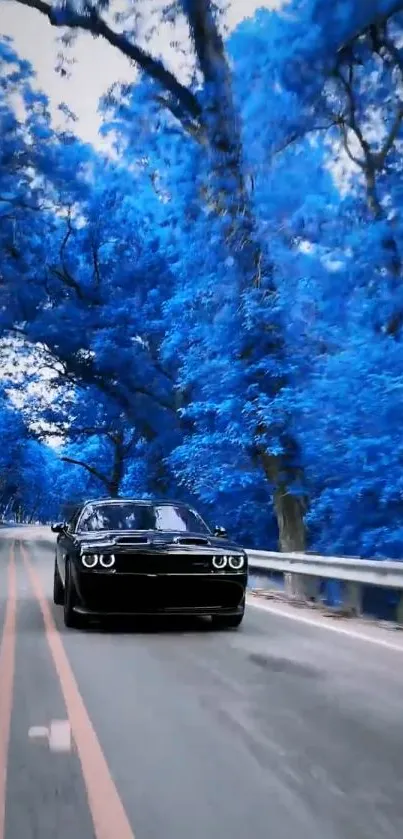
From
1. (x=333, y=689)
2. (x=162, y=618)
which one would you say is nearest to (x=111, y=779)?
(x=333, y=689)

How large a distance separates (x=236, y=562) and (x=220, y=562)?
0.20m

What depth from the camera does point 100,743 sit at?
5633 mm

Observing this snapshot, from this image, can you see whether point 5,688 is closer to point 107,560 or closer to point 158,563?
point 107,560

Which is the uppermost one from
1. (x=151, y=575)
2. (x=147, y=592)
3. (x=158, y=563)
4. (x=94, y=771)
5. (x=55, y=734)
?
(x=158, y=563)

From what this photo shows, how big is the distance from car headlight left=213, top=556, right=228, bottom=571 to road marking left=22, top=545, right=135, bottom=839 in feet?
7.34

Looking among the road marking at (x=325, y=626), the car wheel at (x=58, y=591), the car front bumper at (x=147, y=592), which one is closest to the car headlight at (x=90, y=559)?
the car front bumper at (x=147, y=592)

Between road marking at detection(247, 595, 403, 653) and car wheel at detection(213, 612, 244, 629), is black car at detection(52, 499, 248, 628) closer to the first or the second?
car wheel at detection(213, 612, 244, 629)

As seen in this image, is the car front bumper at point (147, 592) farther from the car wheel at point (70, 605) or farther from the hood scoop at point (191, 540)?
the hood scoop at point (191, 540)

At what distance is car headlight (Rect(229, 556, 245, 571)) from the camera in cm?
1057

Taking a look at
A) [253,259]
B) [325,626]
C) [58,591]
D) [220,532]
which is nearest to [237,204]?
[253,259]

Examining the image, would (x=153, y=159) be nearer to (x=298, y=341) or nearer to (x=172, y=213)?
(x=172, y=213)

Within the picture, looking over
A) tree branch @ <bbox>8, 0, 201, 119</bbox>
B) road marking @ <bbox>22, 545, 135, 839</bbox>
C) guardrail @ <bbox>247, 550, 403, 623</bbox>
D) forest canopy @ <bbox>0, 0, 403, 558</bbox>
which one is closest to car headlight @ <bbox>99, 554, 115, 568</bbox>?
road marking @ <bbox>22, 545, 135, 839</bbox>

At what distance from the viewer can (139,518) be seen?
38.6 feet

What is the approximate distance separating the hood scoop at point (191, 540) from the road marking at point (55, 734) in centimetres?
455
